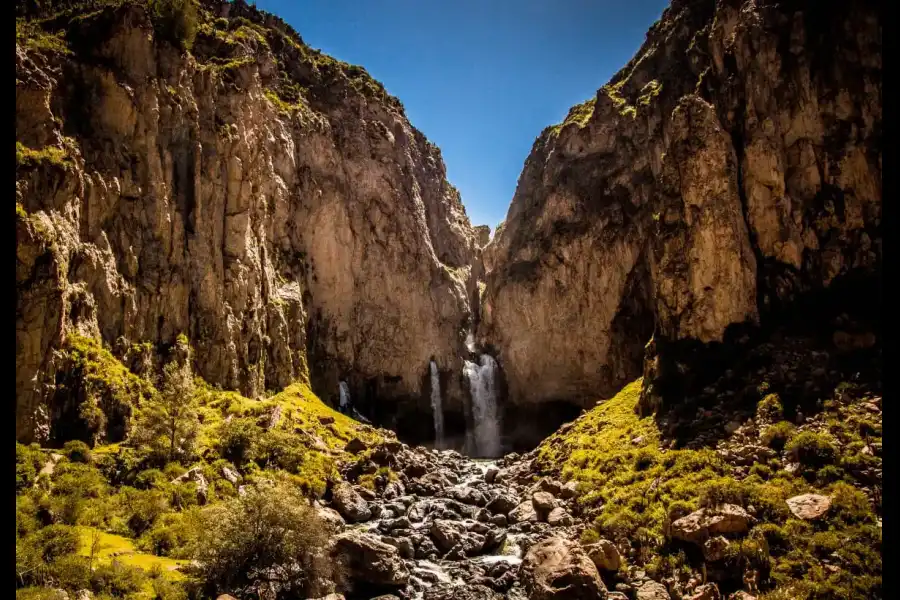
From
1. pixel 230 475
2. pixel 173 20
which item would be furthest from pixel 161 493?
pixel 173 20

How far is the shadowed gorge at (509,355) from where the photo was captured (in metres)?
21.7

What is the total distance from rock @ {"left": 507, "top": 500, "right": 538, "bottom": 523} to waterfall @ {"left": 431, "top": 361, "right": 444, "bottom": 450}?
41.4 meters

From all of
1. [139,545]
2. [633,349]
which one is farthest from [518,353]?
[139,545]

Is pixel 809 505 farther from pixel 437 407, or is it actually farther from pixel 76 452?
pixel 437 407

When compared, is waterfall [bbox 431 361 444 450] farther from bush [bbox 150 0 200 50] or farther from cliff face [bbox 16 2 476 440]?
bush [bbox 150 0 200 50]

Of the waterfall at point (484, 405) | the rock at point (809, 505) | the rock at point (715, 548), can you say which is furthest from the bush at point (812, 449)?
the waterfall at point (484, 405)

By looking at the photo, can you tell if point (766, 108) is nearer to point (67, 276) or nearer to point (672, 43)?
point (672, 43)

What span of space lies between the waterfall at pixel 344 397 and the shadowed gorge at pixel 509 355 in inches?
13.0

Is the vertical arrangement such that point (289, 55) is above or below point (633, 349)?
above

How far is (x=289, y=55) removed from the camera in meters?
79.2

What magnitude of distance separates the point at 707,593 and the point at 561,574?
5.37 metres

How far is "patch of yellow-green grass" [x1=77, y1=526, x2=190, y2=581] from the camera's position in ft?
66.6

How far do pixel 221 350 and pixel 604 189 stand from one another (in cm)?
5258

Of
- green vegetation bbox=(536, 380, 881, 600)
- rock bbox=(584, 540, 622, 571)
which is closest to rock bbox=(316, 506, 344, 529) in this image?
green vegetation bbox=(536, 380, 881, 600)
